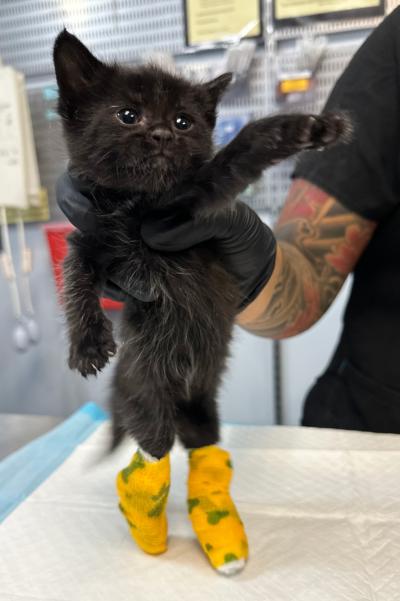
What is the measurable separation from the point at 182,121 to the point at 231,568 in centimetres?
74

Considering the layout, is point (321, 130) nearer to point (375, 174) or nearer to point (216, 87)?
point (216, 87)

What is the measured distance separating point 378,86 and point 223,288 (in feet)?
2.30

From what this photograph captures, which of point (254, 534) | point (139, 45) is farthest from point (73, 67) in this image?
point (139, 45)

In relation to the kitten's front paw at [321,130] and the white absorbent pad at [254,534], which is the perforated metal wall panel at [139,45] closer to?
the white absorbent pad at [254,534]

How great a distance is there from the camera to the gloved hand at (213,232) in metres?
0.66

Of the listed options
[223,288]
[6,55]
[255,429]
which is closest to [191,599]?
[223,288]

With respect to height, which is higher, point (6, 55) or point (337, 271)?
point (6, 55)

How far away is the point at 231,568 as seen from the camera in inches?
32.2

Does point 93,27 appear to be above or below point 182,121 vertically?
above

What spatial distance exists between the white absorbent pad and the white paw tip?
0.01 meters

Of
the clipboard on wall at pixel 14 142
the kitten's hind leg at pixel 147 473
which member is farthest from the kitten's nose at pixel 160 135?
the clipboard on wall at pixel 14 142

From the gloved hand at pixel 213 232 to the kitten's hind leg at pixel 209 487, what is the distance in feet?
0.76

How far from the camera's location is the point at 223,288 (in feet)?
2.41

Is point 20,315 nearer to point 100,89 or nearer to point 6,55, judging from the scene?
point 6,55
